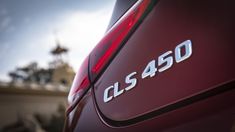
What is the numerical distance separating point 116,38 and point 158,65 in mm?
224

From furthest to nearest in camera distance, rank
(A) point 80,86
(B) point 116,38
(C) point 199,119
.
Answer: (A) point 80,86, (B) point 116,38, (C) point 199,119

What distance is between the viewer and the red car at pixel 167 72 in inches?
22.8

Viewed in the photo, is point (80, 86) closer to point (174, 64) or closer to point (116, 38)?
point (116, 38)

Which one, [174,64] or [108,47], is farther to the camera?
[108,47]

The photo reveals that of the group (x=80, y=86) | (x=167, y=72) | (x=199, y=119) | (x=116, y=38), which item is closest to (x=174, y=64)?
(x=167, y=72)

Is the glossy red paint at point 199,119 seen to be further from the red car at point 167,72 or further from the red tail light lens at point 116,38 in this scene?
Result: the red tail light lens at point 116,38

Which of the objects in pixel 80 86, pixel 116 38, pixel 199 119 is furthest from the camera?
pixel 80 86

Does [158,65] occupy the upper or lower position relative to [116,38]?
lower

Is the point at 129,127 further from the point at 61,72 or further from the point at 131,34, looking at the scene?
the point at 61,72

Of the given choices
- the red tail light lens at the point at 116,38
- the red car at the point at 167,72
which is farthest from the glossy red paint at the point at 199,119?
the red tail light lens at the point at 116,38

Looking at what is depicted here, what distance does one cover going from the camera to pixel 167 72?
2.17 feet

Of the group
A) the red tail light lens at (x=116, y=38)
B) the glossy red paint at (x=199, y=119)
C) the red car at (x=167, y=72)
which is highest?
the red tail light lens at (x=116, y=38)

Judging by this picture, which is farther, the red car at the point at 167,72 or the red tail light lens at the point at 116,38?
the red tail light lens at the point at 116,38

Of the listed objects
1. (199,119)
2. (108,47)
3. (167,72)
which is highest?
(108,47)
